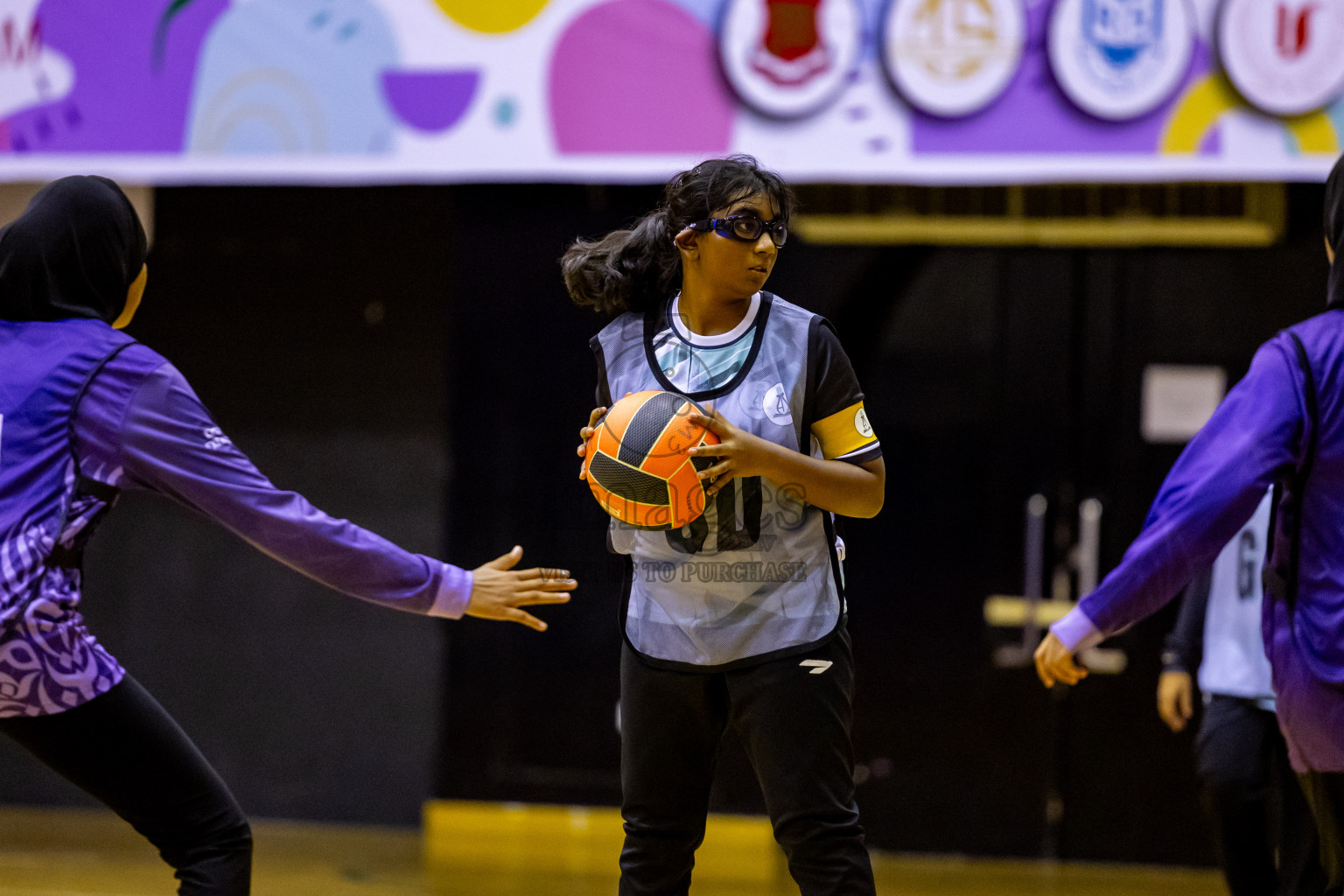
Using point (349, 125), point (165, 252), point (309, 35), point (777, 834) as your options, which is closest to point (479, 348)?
point (349, 125)

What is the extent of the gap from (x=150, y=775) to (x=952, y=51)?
3666mm

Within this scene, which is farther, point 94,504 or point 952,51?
point 952,51

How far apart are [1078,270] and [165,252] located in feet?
14.2

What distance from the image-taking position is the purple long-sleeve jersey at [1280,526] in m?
2.33

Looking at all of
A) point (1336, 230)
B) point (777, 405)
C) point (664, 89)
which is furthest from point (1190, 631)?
point (664, 89)

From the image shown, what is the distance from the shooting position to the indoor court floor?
4910mm

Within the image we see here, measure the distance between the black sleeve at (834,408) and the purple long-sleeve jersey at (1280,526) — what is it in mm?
603

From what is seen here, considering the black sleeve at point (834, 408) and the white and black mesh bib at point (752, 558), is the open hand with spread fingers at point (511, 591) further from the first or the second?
the black sleeve at point (834, 408)

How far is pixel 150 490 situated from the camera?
2.66 meters

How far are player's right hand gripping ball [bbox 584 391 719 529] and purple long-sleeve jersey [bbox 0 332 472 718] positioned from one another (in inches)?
20.4

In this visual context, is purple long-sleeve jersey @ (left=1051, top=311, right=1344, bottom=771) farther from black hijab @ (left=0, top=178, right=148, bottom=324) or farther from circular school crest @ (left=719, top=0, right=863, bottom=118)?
circular school crest @ (left=719, top=0, right=863, bottom=118)

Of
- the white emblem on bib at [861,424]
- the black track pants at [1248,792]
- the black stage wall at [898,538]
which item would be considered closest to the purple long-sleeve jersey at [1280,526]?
the white emblem on bib at [861,424]

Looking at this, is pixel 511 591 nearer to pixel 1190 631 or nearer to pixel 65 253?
pixel 65 253

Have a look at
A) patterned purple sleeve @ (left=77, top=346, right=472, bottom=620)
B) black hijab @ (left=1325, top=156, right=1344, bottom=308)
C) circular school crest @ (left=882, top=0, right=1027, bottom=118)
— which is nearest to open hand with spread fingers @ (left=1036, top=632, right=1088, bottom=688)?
black hijab @ (left=1325, top=156, right=1344, bottom=308)
